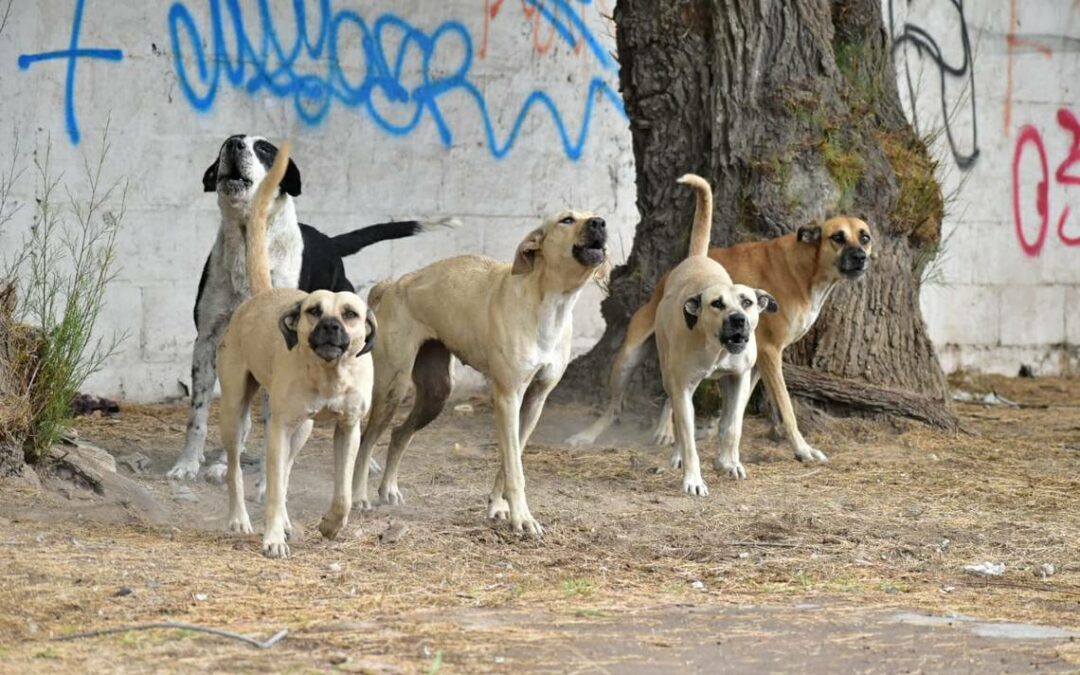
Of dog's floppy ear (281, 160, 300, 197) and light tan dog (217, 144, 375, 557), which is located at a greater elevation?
dog's floppy ear (281, 160, 300, 197)

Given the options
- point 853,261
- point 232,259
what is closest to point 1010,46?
point 853,261

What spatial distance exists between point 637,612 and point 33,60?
634 cm

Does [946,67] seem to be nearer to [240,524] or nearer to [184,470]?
[184,470]

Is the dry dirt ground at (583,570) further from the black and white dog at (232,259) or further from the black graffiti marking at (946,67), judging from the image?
the black graffiti marking at (946,67)

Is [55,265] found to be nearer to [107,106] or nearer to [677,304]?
[107,106]

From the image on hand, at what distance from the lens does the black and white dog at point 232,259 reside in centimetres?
729

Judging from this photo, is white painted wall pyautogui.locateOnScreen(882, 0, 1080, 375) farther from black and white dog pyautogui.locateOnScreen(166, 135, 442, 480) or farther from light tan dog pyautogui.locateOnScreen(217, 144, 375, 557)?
light tan dog pyautogui.locateOnScreen(217, 144, 375, 557)

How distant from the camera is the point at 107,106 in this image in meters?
9.60

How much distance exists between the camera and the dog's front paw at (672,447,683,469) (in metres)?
7.90

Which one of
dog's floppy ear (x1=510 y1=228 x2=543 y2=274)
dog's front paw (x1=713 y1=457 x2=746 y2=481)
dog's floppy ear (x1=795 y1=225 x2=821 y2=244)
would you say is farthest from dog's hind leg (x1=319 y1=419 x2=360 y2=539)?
dog's floppy ear (x1=795 y1=225 x2=821 y2=244)

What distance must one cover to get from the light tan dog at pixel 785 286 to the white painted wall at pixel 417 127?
2.29 m

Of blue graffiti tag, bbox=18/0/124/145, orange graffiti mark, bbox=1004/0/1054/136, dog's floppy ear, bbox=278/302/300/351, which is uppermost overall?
orange graffiti mark, bbox=1004/0/1054/136

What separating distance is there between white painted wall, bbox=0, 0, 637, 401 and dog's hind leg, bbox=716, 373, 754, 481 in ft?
10.6

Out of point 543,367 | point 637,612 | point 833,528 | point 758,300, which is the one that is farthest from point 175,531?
point 758,300
